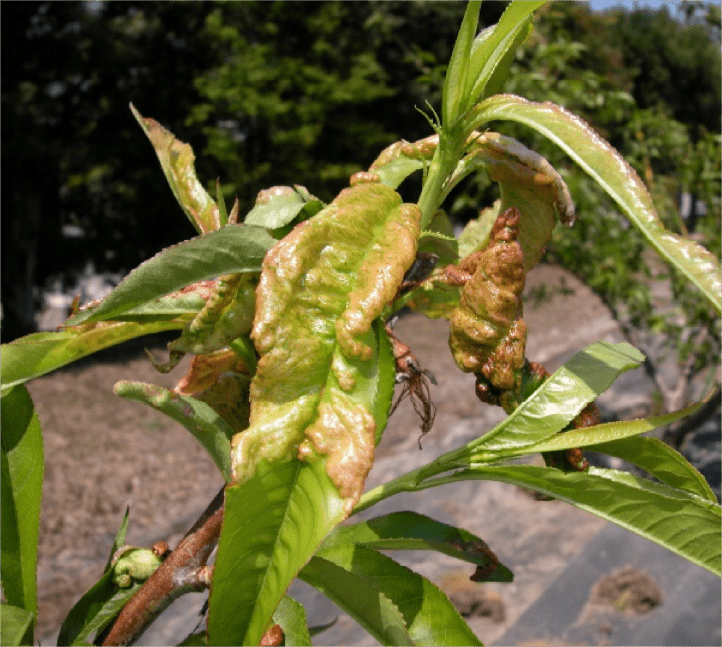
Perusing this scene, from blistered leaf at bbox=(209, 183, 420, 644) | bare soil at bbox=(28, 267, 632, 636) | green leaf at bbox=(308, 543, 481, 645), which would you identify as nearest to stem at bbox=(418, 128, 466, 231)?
blistered leaf at bbox=(209, 183, 420, 644)

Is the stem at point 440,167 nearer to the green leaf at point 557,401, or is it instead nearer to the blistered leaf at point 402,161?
the blistered leaf at point 402,161

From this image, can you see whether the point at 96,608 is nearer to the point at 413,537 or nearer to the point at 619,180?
the point at 413,537

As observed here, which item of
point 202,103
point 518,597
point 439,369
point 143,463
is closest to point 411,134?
point 202,103

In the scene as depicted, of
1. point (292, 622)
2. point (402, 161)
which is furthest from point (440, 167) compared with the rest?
point (292, 622)

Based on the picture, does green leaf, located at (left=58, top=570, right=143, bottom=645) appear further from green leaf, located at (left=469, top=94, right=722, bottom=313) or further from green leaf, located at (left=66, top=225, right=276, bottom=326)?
green leaf, located at (left=469, top=94, right=722, bottom=313)

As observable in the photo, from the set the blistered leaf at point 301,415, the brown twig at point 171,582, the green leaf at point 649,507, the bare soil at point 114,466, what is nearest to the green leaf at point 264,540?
the blistered leaf at point 301,415
